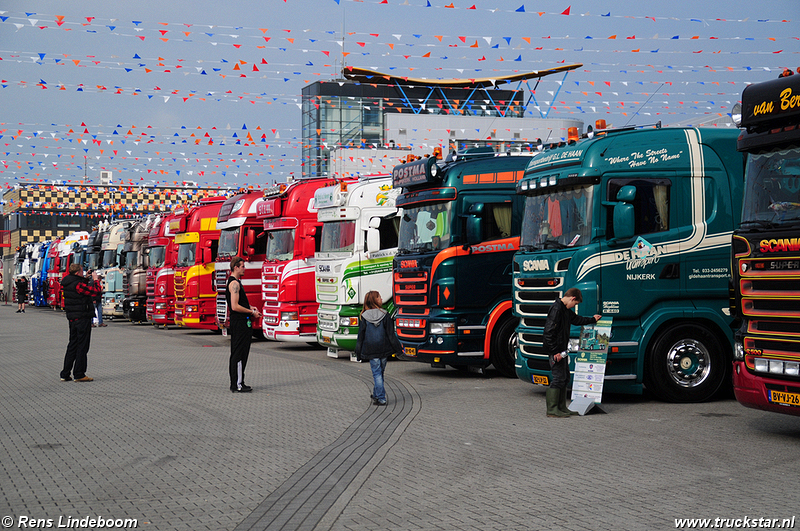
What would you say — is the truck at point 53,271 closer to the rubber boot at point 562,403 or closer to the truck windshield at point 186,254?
the truck windshield at point 186,254

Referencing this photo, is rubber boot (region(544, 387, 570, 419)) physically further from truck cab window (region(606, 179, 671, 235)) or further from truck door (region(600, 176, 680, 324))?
truck cab window (region(606, 179, 671, 235))

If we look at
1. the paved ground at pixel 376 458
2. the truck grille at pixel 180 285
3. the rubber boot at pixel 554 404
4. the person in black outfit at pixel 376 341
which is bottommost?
the paved ground at pixel 376 458

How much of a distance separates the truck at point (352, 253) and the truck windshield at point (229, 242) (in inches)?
183

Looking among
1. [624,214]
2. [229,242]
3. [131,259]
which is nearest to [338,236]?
[229,242]

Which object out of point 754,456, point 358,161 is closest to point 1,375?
point 754,456

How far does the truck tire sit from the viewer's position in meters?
11.3

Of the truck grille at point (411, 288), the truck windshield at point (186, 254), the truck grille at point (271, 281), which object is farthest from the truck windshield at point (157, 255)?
the truck grille at point (411, 288)

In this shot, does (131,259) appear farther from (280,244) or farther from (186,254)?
(280,244)

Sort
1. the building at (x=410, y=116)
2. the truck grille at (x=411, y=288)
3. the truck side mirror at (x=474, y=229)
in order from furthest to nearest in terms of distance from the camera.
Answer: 1. the building at (x=410, y=116)
2. the truck grille at (x=411, y=288)
3. the truck side mirror at (x=474, y=229)

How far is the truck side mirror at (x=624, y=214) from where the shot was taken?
35.6ft

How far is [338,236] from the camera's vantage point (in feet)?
61.7

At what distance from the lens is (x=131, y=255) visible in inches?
1350

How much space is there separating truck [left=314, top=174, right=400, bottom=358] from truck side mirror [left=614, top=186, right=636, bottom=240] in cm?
699

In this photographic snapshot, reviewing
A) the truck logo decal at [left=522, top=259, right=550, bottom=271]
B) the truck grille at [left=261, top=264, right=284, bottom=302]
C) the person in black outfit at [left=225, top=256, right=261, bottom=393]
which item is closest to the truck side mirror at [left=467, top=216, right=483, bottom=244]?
the truck logo decal at [left=522, top=259, right=550, bottom=271]
